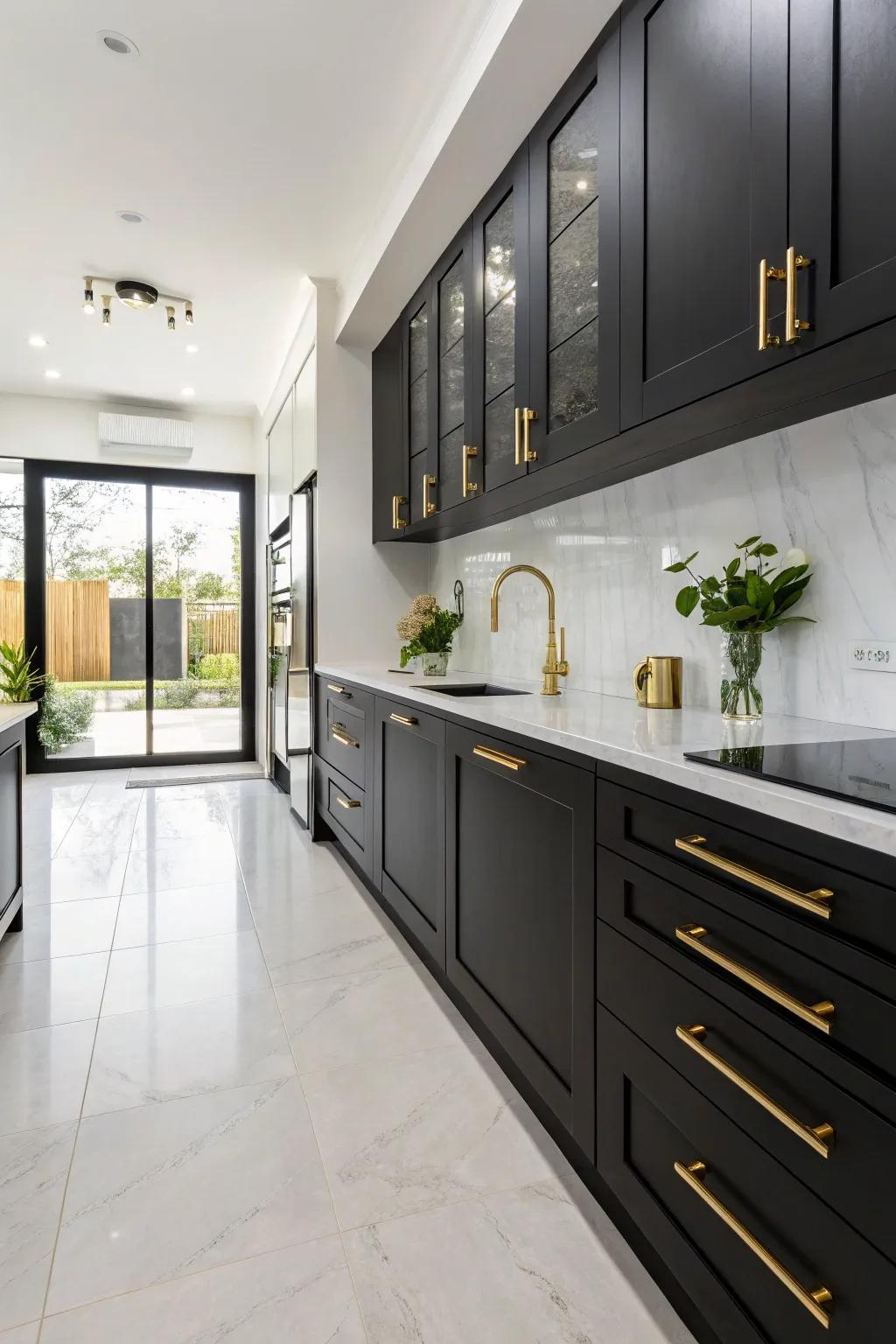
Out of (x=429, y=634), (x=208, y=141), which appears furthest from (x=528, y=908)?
(x=208, y=141)

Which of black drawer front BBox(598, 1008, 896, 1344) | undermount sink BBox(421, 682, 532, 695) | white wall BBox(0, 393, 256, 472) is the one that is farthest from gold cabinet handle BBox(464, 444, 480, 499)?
white wall BBox(0, 393, 256, 472)

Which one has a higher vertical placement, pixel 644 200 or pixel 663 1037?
pixel 644 200

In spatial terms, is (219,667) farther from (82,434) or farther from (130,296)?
(130,296)

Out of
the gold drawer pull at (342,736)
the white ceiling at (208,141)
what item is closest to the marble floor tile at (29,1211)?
the gold drawer pull at (342,736)

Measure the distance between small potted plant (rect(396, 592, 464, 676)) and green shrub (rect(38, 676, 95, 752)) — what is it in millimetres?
3616

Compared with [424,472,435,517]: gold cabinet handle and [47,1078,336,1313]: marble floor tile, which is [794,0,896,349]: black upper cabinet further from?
[424,472,435,517]: gold cabinet handle

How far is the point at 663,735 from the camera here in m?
1.43

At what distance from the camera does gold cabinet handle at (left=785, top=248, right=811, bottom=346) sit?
1.18 m

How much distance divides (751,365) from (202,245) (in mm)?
3045

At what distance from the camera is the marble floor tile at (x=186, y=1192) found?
4.25 ft

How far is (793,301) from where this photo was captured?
1.18 meters

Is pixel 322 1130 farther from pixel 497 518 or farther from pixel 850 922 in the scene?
pixel 497 518

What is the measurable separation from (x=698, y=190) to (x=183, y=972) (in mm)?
2485

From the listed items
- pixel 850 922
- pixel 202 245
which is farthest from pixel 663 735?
pixel 202 245
